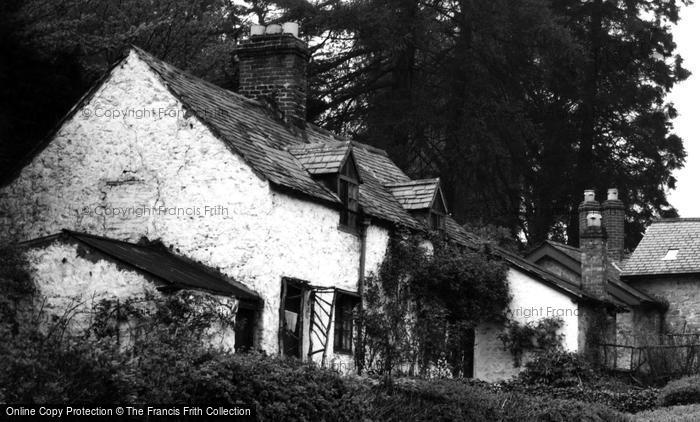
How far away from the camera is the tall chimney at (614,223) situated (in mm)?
39188

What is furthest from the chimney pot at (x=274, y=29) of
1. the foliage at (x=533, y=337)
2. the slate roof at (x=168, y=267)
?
the foliage at (x=533, y=337)

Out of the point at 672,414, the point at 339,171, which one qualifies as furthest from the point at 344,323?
the point at 672,414

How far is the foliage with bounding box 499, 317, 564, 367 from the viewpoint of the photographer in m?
26.9

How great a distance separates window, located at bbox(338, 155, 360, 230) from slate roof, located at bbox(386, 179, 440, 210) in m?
3.32

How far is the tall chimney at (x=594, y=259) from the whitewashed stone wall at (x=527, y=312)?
228 centimetres

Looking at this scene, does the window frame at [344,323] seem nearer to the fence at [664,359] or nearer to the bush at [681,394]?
the bush at [681,394]

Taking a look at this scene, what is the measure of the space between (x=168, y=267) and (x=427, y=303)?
8.61m

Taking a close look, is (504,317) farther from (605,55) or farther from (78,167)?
(605,55)

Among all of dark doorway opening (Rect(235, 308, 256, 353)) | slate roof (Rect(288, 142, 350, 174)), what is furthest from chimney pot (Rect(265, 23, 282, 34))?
dark doorway opening (Rect(235, 308, 256, 353))

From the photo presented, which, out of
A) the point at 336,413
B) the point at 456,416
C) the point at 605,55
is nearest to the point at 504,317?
the point at 456,416

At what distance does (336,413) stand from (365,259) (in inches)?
371

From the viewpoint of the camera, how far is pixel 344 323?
71.7ft

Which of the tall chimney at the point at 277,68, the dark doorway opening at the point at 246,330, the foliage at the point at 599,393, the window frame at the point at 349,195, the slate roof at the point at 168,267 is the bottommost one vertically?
the foliage at the point at 599,393

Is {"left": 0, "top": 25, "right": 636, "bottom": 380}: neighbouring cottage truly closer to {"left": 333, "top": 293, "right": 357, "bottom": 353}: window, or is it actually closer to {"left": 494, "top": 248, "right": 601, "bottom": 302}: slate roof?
{"left": 333, "top": 293, "right": 357, "bottom": 353}: window
